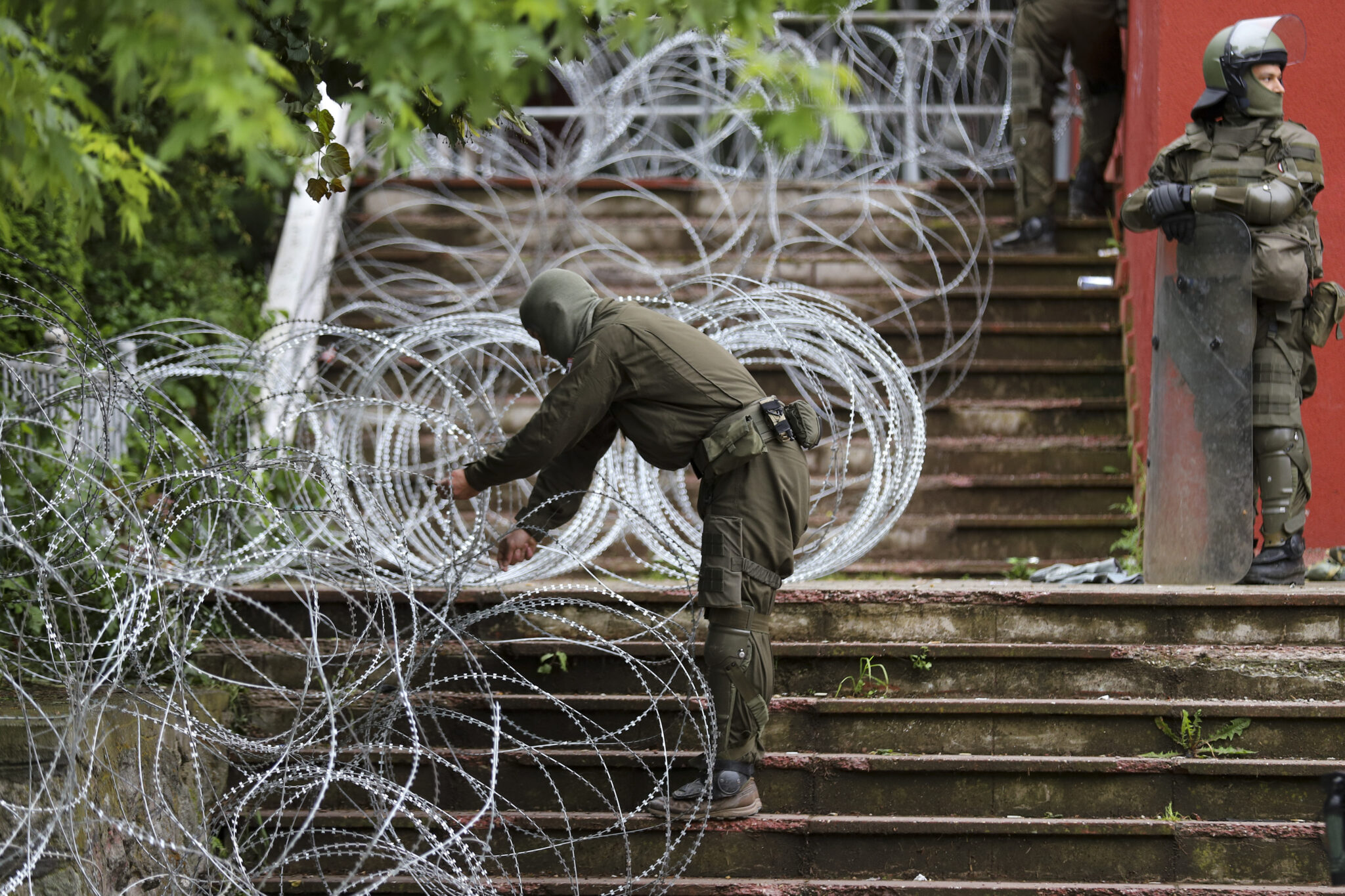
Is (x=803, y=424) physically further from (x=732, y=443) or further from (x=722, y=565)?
(x=722, y=565)

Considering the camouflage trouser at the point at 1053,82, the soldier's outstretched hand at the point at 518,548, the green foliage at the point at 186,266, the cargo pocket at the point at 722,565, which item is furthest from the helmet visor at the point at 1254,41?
the green foliage at the point at 186,266

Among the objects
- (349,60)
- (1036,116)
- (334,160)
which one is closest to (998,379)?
(1036,116)

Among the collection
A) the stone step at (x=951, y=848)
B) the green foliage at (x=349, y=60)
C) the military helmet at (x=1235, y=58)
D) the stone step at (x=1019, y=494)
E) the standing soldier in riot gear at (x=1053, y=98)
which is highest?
the standing soldier in riot gear at (x=1053, y=98)

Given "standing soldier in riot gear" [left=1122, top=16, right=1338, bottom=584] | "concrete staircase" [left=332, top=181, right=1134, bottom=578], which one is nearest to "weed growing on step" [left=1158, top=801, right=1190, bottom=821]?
"standing soldier in riot gear" [left=1122, top=16, right=1338, bottom=584]

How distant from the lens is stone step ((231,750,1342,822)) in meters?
4.22

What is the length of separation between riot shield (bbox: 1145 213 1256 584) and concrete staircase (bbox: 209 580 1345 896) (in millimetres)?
365

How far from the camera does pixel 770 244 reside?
794 centimetres

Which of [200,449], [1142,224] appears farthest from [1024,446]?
[200,449]

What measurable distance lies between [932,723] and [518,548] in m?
1.56

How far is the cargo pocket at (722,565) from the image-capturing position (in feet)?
13.5

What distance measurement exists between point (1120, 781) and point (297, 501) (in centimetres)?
387

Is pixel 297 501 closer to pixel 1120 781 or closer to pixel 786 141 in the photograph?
pixel 1120 781

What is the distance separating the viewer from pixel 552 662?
486 centimetres

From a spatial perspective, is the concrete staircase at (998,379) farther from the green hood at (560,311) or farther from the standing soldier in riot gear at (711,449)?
the green hood at (560,311)
